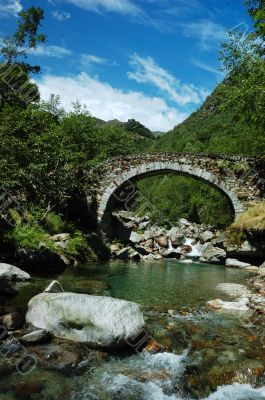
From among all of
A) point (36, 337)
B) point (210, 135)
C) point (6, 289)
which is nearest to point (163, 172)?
point (6, 289)

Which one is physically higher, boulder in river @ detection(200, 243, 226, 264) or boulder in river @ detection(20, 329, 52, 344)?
boulder in river @ detection(20, 329, 52, 344)

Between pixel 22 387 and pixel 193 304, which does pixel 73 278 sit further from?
pixel 22 387

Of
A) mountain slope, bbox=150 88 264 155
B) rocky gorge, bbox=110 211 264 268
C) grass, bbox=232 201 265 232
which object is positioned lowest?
rocky gorge, bbox=110 211 264 268

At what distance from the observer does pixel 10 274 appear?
899 cm

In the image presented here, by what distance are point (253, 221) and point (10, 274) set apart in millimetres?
11223

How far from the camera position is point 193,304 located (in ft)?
27.9

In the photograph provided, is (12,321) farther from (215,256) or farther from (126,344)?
(215,256)

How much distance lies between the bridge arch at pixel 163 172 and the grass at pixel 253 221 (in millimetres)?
2323

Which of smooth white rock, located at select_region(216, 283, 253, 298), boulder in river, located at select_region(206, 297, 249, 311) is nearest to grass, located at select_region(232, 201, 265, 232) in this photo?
smooth white rock, located at select_region(216, 283, 253, 298)

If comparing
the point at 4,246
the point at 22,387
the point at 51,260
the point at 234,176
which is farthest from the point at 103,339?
the point at 234,176

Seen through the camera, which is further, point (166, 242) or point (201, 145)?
point (201, 145)

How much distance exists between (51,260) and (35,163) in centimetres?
341

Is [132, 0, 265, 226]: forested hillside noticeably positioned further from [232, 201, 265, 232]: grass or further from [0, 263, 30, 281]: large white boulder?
[0, 263, 30, 281]: large white boulder

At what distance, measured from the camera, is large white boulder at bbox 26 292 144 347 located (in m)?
5.39
